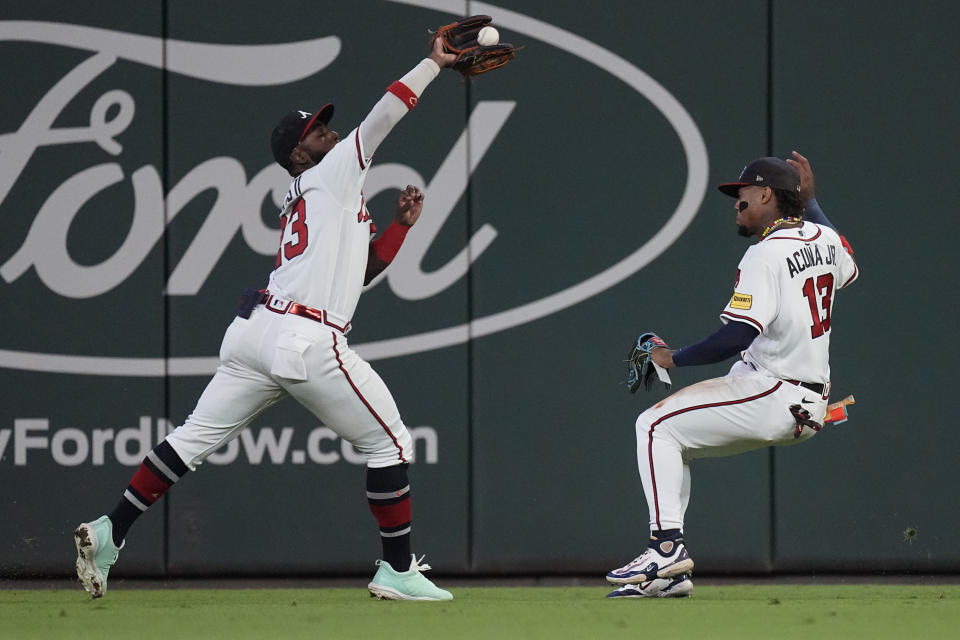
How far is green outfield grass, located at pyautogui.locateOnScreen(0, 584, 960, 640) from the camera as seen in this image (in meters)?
4.00

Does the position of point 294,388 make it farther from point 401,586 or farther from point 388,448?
point 401,586

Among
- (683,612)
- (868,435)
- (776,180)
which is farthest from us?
(868,435)

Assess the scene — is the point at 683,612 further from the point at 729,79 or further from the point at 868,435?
the point at 729,79

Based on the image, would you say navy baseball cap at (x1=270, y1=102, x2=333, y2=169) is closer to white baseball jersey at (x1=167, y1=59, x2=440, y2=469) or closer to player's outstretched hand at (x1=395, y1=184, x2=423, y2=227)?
white baseball jersey at (x1=167, y1=59, x2=440, y2=469)

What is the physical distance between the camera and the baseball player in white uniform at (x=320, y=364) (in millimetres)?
4812

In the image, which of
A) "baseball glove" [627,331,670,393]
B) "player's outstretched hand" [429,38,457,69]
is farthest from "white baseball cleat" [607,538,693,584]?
"player's outstretched hand" [429,38,457,69]

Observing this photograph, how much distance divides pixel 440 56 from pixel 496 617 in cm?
204

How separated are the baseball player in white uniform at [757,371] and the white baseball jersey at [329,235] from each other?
1.20m

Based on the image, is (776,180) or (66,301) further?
(66,301)

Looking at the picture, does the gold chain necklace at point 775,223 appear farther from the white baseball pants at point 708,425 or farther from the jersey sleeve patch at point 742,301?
the white baseball pants at point 708,425

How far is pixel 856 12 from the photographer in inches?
255

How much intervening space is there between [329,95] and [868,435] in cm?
312

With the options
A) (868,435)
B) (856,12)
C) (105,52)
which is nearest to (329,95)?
(105,52)

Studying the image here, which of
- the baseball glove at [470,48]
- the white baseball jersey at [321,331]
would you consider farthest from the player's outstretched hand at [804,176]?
the white baseball jersey at [321,331]
